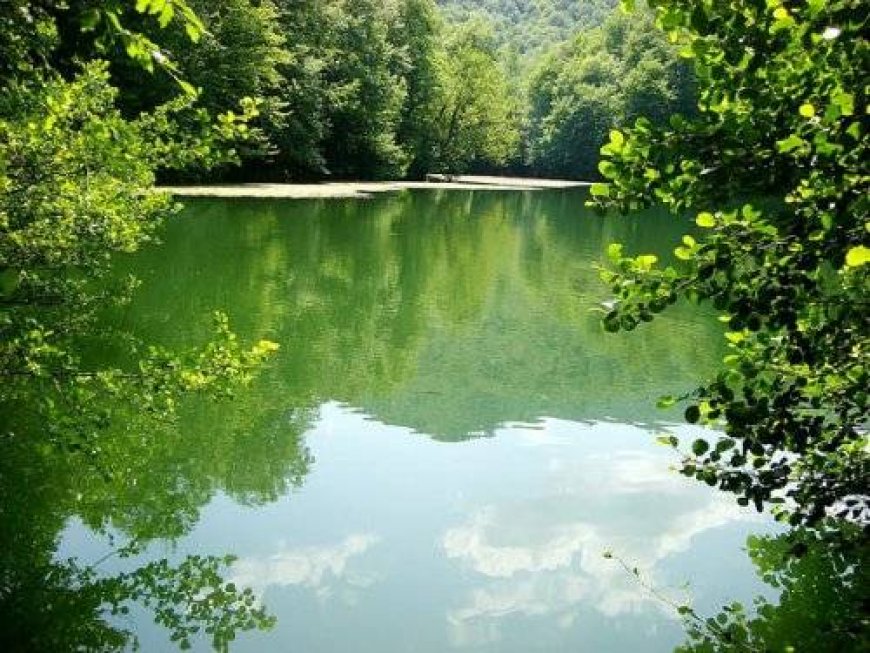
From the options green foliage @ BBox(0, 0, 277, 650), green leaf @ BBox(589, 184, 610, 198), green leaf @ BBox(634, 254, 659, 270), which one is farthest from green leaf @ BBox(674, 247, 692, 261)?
green foliage @ BBox(0, 0, 277, 650)

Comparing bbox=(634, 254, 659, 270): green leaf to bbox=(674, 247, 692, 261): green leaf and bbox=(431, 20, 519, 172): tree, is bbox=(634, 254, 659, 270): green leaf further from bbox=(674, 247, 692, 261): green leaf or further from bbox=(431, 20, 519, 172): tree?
bbox=(431, 20, 519, 172): tree

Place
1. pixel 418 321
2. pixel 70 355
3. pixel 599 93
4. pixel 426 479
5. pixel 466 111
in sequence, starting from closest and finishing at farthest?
pixel 70 355 → pixel 426 479 → pixel 418 321 → pixel 466 111 → pixel 599 93

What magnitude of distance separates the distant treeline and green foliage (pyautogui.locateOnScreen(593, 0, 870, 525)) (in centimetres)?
1736

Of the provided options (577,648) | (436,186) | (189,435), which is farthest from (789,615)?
(436,186)

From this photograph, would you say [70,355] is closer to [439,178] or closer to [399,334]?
[399,334]

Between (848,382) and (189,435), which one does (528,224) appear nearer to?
(189,435)

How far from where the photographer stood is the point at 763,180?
3.10 metres

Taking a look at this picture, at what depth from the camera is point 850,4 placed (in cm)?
287

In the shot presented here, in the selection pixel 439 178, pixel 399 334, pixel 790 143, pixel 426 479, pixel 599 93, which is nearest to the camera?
pixel 790 143

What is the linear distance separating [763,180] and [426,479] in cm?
681

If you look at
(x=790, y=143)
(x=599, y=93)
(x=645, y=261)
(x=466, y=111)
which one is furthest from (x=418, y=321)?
(x=599, y=93)

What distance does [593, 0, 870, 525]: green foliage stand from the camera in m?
2.91

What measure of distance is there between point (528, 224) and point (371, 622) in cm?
3513

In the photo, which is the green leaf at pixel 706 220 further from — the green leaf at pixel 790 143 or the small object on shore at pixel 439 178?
the small object on shore at pixel 439 178
